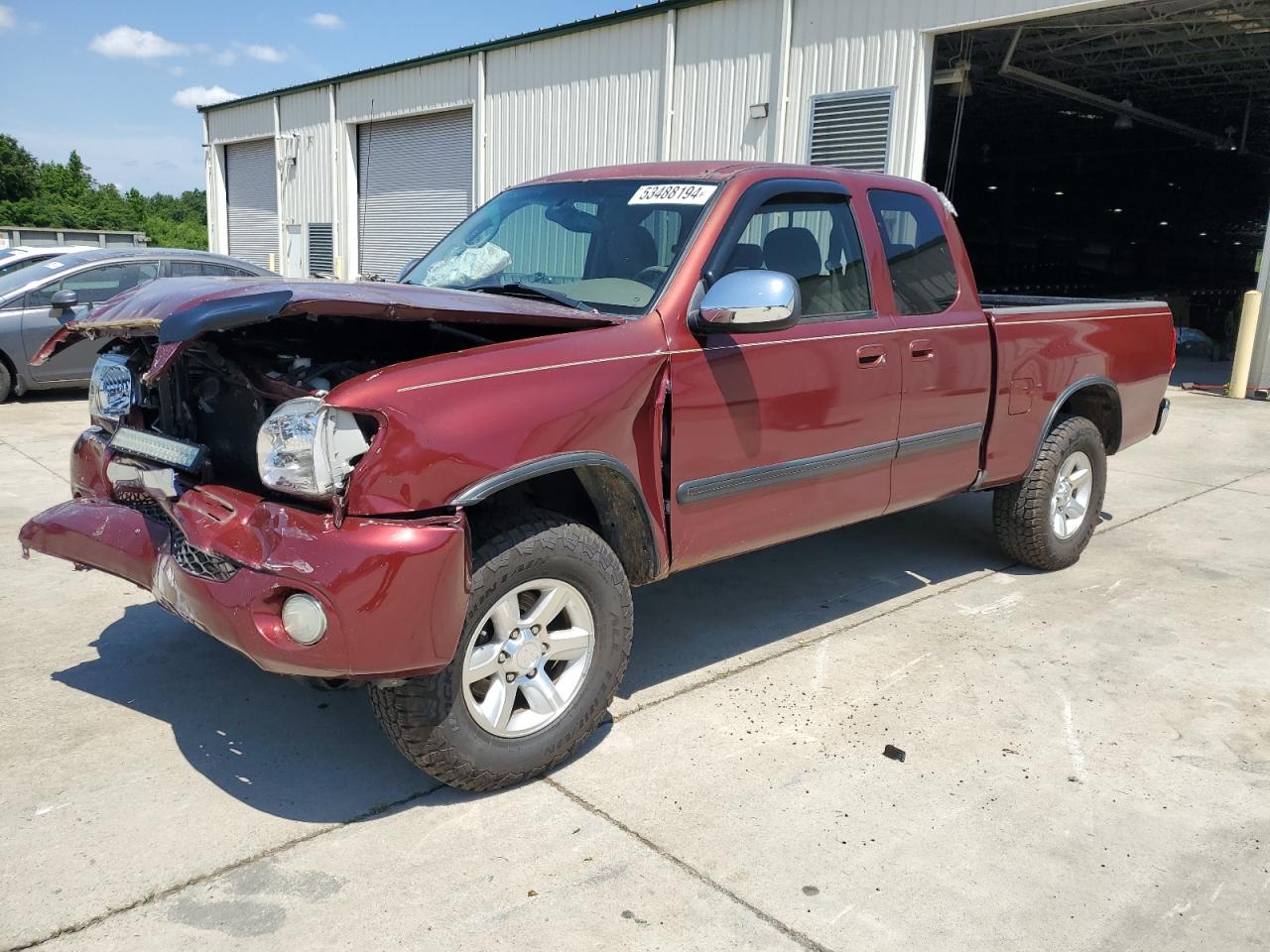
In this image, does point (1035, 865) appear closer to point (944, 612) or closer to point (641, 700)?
point (641, 700)

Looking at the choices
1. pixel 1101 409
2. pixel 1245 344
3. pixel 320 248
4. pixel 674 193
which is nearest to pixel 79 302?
pixel 674 193

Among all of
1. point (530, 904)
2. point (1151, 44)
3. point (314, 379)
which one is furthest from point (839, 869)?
point (1151, 44)

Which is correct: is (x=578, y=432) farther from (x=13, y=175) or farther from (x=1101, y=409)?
(x=13, y=175)

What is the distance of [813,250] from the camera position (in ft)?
13.7

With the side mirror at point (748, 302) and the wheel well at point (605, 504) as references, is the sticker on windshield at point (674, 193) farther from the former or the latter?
the wheel well at point (605, 504)

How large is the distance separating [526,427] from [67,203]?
7592cm

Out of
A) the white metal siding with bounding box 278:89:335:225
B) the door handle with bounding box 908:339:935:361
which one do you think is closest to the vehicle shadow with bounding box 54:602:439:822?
the door handle with bounding box 908:339:935:361

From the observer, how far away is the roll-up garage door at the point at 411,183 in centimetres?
1872

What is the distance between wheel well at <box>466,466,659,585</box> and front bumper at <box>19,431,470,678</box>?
0.51m

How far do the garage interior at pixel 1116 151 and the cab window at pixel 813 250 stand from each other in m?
8.57

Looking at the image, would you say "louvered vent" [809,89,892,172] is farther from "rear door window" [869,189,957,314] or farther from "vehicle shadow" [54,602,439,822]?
"vehicle shadow" [54,602,439,822]

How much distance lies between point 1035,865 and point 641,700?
4.96ft

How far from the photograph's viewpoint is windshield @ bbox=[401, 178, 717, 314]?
377 cm

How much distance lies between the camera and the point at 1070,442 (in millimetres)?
5512
